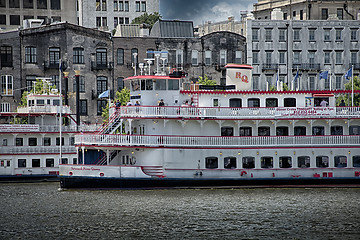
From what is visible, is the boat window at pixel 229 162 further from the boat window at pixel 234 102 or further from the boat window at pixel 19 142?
the boat window at pixel 19 142

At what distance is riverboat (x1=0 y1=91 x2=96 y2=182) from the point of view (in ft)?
190

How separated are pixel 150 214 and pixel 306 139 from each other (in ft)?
51.0

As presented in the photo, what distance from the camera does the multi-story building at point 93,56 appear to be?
260 feet

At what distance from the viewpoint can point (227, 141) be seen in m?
49.6

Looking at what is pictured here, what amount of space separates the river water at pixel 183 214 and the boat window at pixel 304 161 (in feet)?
6.19

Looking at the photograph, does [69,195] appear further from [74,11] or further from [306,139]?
[74,11]

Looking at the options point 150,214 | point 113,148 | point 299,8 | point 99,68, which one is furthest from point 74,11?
point 150,214

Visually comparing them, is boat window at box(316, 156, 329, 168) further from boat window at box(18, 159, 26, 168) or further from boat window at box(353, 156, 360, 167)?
boat window at box(18, 159, 26, 168)

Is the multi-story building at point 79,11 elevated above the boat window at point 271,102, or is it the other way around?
the multi-story building at point 79,11

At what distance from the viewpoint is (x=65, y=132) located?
59.2 meters

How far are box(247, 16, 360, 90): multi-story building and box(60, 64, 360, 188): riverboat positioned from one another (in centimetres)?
3504

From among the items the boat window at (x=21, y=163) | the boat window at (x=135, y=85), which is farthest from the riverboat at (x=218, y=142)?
the boat window at (x=21, y=163)

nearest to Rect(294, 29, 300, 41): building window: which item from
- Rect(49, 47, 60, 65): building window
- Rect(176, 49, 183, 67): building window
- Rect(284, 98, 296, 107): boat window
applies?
Rect(176, 49, 183, 67): building window

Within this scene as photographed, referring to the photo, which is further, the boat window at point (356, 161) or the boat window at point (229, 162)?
the boat window at point (356, 161)
